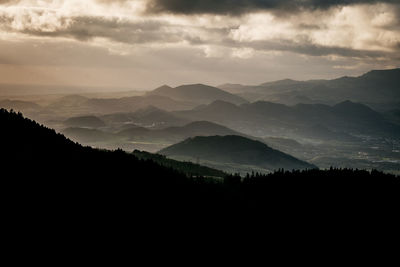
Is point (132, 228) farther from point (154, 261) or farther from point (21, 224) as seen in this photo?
point (21, 224)

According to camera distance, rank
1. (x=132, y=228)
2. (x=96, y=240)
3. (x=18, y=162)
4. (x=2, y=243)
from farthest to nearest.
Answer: (x=18, y=162), (x=132, y=228), (x=96, y=240), (x=2, y=243)

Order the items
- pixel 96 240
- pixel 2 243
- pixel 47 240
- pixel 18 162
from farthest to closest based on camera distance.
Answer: pixel 18 162, pixel 96 240, pixel 47 240, pixel 2 243

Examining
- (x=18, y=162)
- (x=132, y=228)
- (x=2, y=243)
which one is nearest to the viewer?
(x=2, y=243)

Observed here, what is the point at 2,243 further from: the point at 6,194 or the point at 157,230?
the point at 157,230

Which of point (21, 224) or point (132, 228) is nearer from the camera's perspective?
point (21, 224)

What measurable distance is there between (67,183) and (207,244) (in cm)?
7212

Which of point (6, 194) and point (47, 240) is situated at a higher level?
point (6, 194)

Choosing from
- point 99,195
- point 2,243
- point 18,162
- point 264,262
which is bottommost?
point 264,262

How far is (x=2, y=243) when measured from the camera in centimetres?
14225

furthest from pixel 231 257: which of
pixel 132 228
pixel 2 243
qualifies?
pixel 2 243

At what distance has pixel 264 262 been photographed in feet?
655

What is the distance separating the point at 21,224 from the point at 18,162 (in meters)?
49.3

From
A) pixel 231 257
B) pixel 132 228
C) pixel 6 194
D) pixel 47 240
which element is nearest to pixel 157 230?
pixel 132 228

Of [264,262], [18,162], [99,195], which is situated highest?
[18,162]
